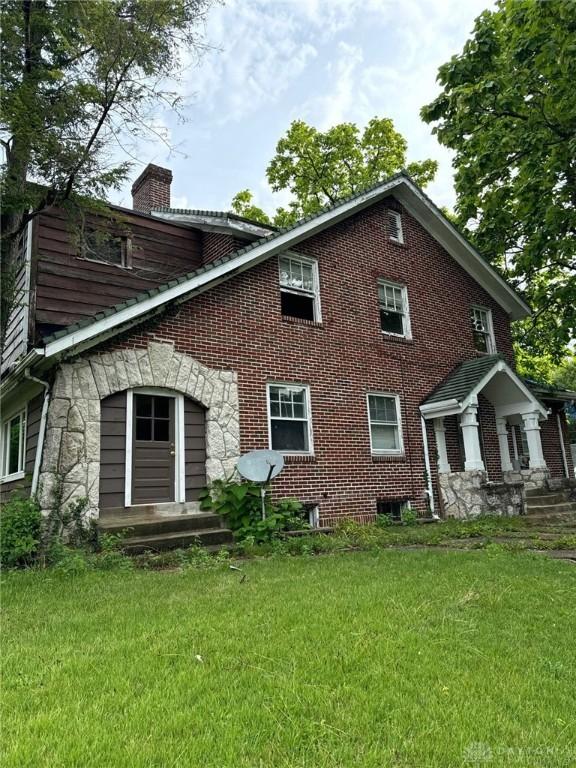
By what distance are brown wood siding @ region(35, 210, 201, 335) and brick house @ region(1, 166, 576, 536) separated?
0.04 m

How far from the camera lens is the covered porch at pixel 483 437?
460 inches

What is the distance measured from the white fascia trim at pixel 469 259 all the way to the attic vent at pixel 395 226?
0.52 meters

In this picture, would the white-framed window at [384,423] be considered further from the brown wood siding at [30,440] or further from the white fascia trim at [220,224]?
the brown wood siding at [30,440]

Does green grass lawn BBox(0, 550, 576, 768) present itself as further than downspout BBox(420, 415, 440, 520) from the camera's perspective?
No

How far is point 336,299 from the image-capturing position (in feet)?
39.0

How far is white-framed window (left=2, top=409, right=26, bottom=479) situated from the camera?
9241 millimetres

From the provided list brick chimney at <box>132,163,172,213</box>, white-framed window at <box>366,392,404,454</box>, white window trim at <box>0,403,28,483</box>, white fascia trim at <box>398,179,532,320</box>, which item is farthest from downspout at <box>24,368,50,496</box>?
white fascia trim at <box>398,179,532,320</box>

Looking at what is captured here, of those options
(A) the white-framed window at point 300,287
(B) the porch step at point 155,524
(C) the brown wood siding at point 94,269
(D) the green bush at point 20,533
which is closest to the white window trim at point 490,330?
(A) the white-framed window at point 300,287

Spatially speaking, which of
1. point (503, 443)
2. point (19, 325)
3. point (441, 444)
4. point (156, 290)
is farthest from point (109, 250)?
point (503, 443)

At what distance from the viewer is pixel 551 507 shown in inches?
481

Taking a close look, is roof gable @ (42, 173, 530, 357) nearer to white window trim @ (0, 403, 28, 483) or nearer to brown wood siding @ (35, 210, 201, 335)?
brown wood siding @ (35, 210, 201, 335)

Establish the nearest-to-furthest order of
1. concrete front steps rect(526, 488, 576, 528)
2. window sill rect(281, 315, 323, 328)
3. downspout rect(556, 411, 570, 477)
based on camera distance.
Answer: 1. window sill rect(281, 315, 323, 328)
2. concrete front steps rect(526, 488, 576, 528)
3. downspout rect(556, 411, 570, 477)

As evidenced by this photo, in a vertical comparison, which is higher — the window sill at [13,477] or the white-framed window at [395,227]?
the white-framed window at [395,227]

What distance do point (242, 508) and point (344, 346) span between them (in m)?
4.57
